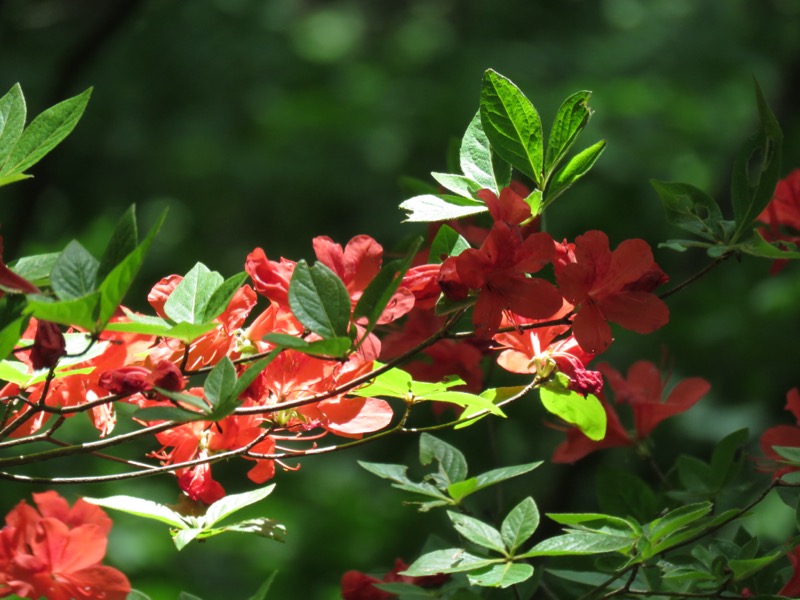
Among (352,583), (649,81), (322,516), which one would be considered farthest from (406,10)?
(352,583)

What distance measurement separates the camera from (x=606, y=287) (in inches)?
23.5

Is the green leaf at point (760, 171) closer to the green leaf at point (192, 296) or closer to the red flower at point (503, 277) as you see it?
the red flower at point (503, 277)

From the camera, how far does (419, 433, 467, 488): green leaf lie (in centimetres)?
72

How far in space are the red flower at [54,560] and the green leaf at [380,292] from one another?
0.70 ft

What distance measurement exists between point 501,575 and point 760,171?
0.28 meters

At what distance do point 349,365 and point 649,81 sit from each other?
8.89ft

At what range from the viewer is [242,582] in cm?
252

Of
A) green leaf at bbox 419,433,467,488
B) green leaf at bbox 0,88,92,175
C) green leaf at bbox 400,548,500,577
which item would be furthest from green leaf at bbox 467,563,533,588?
green leaf at bbox 0,88,92,175

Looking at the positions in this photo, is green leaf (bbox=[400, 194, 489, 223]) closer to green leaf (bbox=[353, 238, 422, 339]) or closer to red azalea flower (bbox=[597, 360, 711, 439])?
green leaf (bbox=[353, 238, 422, 339])

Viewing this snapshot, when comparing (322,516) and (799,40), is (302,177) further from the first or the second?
(799,40)

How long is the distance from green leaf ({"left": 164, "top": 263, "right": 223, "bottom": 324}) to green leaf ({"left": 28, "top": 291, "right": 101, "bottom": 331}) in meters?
0.09

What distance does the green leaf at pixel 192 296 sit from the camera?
562 millimetres

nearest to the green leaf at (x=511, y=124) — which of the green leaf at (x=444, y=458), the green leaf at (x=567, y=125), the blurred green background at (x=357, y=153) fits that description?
the green leaf at (x=567, y=125)

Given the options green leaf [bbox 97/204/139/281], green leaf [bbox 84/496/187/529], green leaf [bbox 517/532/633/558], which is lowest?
green leaf [bbox 517/532/633/558]
